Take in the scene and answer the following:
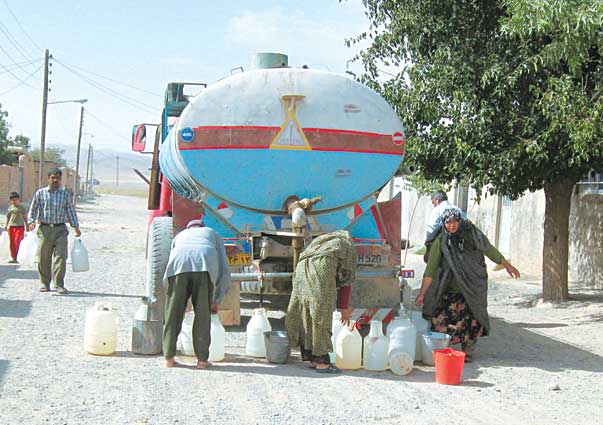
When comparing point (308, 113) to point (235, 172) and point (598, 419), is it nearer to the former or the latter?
point (235, 172)

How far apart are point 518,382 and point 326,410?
195 cm

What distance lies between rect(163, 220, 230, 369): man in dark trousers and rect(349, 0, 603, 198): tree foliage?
467 centimetres

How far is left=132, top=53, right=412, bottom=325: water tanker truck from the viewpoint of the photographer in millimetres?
7527

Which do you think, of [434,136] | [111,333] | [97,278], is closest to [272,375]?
[111,333]

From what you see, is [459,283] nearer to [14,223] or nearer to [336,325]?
[336,325]

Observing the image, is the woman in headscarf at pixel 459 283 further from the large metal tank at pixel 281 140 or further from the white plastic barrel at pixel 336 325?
the large metal tank at pixel 281 140

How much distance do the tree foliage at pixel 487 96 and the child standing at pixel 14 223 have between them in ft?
21.5

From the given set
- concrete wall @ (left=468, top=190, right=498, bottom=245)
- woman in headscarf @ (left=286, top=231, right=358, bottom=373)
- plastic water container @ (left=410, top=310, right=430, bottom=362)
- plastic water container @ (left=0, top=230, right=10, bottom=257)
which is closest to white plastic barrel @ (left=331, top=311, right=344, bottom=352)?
woman in headscarf @ (left=286, top=231, right=358, bottom=373)

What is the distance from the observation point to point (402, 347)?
695 centimetres

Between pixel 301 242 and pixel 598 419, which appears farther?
pixel 301 242

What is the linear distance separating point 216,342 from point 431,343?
1913mm

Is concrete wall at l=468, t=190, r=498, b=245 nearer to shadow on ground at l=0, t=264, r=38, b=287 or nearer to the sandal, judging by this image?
shadow on ground at l=0, t=264, r=38, b=287

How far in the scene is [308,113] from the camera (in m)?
7.64

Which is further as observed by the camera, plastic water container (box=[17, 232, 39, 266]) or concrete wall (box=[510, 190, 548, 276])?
concrete wall (box=[510, 190, 548, 276])
